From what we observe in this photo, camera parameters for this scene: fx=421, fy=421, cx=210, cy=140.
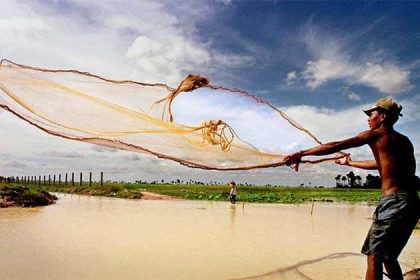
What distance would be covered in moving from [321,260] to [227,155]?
2.69 m

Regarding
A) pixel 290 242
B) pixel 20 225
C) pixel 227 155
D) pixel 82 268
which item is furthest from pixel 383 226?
pixel 20 225

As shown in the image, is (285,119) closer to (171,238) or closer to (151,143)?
(151,143)

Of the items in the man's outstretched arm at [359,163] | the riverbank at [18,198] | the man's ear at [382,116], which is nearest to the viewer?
the man's ear at [382,116]

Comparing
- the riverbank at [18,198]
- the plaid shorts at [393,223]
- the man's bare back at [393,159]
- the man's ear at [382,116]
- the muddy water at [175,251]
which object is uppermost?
the man's ear at [382,116]

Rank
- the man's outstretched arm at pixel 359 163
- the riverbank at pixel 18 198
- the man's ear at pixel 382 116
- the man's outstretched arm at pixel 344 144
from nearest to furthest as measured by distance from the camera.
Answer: the man's outstretched arm at pixel 344 144, the man's ear at pixel 382 116, the man's outstretched arm at pixel 359 163, the riverbank at pixel 18 198

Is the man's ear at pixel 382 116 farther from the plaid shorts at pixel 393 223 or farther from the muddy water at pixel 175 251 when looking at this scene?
the muddy water at pixel 175 251

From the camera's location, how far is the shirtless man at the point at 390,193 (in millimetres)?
3480

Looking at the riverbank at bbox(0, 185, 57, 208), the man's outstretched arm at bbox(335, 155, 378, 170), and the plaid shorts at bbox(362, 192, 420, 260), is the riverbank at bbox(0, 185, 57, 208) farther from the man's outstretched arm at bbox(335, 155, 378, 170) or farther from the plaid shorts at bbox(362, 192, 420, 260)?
the plaid shorts at bbox(362, 192, 420, 260)

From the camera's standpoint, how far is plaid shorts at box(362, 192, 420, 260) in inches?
137

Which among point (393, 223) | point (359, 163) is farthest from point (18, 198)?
point (393, 223)

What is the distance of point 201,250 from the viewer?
7434mm

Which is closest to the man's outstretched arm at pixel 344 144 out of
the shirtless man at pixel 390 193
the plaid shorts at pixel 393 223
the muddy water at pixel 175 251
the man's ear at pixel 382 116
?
the shirtless man at pixel 390 193

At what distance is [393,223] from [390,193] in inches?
9.7

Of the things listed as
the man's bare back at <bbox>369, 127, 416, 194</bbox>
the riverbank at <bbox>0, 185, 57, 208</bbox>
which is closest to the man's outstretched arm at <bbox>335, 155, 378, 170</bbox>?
the man's bare back at <bbox>369, 127, 416, 194</bbox>
